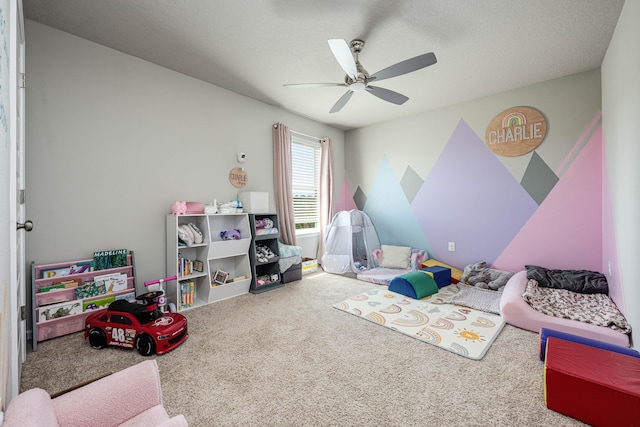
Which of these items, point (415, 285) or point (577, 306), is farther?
point (415, 285)

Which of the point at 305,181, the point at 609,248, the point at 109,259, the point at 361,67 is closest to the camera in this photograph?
the point at 361,67

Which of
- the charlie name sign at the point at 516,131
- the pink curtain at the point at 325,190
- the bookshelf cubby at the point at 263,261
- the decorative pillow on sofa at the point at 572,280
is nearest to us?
the decorative pillow on sofa at the point at 572,280

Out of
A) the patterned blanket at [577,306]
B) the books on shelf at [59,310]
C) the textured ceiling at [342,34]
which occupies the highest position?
the textured ceiling at [342,34]

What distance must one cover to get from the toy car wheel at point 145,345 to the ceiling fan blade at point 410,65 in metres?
2.88

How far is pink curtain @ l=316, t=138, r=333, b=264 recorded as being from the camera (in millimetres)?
5141

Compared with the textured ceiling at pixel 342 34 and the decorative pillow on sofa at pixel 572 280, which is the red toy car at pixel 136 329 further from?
the decorative pillow on sofa at pixel 572 280

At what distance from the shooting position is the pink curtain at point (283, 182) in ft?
14.2

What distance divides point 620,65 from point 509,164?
1.55 m

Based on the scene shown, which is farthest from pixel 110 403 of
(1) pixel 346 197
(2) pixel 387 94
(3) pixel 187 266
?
(1) pixel 346 197

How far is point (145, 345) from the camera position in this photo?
6.97ft

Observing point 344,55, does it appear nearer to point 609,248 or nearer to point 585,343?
point 585,343

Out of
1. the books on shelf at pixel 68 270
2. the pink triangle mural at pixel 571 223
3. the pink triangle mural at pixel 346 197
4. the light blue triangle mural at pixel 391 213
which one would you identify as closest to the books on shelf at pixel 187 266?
the books on shelf at pixel 68 270

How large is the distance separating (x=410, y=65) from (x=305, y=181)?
2.96 m

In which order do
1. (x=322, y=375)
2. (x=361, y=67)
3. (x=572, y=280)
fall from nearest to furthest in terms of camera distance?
(x=322, y=375)
(x=361, y=67)
(x=572, y=280)
